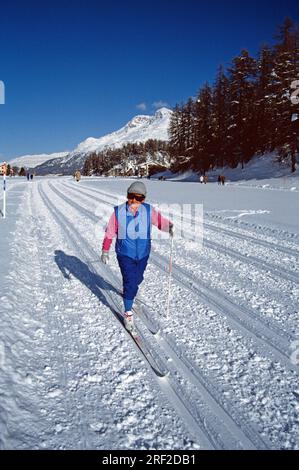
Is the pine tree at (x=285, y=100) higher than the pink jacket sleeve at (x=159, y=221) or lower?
higher

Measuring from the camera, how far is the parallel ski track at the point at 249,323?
4.02 meters

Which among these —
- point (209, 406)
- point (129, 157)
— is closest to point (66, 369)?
point (209, 406)

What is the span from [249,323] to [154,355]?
1.61 metres

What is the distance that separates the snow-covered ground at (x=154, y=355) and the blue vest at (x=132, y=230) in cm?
110

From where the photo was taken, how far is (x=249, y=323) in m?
4.70

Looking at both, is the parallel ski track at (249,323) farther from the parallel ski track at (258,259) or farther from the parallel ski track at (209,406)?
the parallel ski track at (258,259)

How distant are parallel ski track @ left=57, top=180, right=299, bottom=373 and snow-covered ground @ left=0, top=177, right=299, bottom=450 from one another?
0.02 metres

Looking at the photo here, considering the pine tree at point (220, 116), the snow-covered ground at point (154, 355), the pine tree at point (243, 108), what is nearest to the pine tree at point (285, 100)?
the pine tree at point (243, 108)

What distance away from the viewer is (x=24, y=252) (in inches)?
320

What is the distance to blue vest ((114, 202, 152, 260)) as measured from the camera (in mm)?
4320

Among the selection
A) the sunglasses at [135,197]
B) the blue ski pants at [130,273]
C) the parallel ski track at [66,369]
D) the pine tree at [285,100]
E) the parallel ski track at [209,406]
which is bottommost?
the parallel ski track at [209,406]
